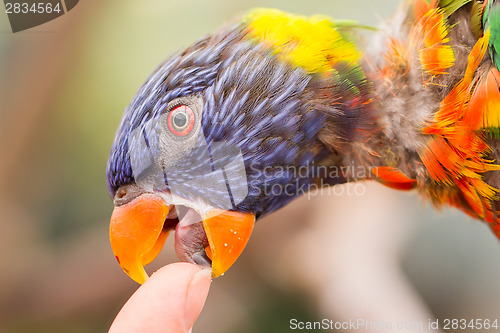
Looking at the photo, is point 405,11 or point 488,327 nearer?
point 405,11

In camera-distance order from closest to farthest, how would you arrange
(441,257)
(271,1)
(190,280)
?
(190,280) → (271,1) → (441,257)

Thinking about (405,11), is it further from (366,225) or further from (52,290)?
(52,290)

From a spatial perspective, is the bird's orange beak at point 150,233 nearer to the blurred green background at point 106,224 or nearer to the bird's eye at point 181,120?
the bird's eye at point 181,120

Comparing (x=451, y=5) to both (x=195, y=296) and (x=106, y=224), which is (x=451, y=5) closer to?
(x=195, y=296)

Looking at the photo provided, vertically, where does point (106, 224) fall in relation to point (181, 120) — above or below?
below

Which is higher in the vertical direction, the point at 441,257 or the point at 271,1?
the point at 271,1

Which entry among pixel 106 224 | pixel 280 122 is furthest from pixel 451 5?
pixel 106 224

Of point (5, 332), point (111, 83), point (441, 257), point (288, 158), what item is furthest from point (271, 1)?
point (5, 332)
